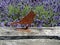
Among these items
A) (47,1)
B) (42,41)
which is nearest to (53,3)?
(47,1)

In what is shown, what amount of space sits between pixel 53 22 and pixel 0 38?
3.19ft

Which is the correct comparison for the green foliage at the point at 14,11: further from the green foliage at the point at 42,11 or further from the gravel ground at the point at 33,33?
the gravel ground at the point at 33,33

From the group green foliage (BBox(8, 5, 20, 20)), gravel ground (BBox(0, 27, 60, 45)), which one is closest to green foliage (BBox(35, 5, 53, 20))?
green foliage (BBox(8, 5, 20, 20))

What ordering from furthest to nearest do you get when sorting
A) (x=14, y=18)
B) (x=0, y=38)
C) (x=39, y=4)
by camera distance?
(x=39, y=4) < (x=14, y=18) < (x=0, y=38)

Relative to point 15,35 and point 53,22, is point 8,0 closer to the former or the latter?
point 53,22

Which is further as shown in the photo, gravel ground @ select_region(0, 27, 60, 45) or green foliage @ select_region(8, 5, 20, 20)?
green foliage @ select_region(8, 5, 20, 20)

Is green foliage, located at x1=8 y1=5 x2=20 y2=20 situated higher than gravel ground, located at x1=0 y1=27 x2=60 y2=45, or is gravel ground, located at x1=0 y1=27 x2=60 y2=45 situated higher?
green foliage, located at x1=8 y1=5 x2=20 y2=20

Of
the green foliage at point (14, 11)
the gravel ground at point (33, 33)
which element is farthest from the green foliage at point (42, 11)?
the gravel ground at point (33, 33)

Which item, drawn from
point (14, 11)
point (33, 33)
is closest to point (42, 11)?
point (14, 11)

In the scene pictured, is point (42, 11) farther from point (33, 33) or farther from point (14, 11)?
point (33, 33)

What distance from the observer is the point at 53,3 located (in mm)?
2961

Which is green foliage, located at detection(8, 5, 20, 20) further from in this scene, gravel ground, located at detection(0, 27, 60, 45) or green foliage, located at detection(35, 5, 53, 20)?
gravel ground, located at detection(0, 27, 60, 45)

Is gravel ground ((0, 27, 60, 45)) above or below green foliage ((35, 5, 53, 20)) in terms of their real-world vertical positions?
below

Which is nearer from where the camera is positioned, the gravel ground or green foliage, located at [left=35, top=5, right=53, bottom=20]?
the gravel ground
